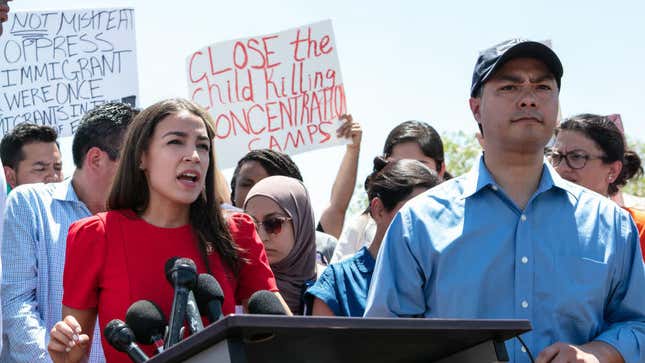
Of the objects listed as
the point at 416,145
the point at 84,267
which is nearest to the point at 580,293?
the point at 84,267

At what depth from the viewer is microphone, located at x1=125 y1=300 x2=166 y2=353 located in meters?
3.04

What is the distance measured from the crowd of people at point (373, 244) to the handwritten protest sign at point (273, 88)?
2832 mm

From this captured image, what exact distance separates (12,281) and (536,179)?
235 cm

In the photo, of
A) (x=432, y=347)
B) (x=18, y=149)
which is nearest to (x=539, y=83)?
(x=432, y=347)

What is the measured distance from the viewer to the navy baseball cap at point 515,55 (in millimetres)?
3711

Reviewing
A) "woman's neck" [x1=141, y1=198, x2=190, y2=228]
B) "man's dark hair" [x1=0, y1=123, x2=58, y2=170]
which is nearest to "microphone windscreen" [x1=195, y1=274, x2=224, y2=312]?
"woman's neck" [x1=141, y1=198, x2=190, y2=228]

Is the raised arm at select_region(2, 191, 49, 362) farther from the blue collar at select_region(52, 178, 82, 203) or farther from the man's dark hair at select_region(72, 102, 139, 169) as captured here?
the man's dark hair at select_region(72, 102, 139, 169)

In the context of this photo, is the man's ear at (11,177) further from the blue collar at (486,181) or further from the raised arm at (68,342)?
the blue collar at (486,181)

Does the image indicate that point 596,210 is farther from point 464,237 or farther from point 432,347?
point 432,347

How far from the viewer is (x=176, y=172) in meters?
4.13

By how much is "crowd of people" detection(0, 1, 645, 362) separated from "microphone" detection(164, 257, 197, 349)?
75 centimetres

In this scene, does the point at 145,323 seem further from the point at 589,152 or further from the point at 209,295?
the point at 589,152

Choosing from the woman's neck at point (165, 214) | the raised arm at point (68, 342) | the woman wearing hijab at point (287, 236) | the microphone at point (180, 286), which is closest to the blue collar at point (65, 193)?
Result: the woman wearing hijab at point (287, 236)

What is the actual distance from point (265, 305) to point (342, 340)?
28.9 inches
